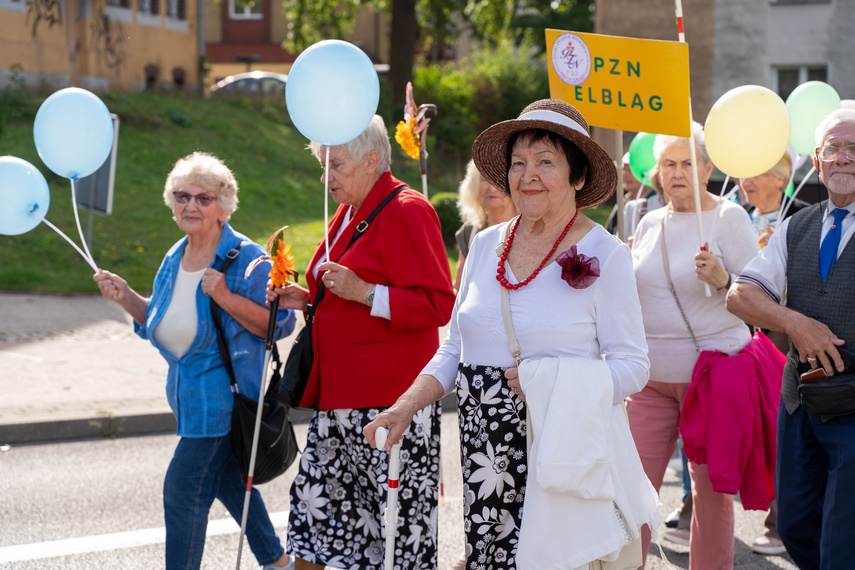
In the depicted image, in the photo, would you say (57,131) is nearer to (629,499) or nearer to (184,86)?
(629,499)

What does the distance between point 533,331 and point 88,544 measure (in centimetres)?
320

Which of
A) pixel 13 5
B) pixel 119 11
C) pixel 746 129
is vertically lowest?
pixel 746 129

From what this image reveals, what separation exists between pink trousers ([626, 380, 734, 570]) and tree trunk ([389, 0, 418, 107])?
65.8 ft

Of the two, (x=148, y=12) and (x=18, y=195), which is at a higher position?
(x=148, y=12)

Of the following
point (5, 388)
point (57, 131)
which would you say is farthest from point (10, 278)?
point (57, 131)

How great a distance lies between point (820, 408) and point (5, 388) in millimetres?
6644

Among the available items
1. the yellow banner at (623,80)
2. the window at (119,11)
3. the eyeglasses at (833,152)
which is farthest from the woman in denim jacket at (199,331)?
the window at (119,11)

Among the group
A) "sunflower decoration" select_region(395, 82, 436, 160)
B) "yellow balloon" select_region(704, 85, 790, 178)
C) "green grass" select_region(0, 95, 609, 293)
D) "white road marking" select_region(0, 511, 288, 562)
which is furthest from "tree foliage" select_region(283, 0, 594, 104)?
"yellow balloon" select_region(704, 85, 790, 178)

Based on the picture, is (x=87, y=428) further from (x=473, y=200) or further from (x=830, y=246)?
(x=830, y=246)

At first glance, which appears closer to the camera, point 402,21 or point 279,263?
point 279,263

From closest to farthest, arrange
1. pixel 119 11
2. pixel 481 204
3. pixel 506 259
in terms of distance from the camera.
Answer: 1. pixel 506 259
2. pixel 481 204
3. pixel 119 11

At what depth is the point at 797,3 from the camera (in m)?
22.2

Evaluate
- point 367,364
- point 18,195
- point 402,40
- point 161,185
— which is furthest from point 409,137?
point 402,40

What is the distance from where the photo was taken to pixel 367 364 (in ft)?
12.2
